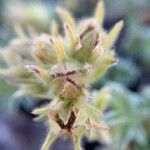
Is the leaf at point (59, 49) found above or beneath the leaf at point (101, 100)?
above

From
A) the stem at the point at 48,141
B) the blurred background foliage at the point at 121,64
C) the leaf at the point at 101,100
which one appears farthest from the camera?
the blurred background foliage at the point at 121,64

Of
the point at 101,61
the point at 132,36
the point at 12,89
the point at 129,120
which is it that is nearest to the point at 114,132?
the point at 129,120

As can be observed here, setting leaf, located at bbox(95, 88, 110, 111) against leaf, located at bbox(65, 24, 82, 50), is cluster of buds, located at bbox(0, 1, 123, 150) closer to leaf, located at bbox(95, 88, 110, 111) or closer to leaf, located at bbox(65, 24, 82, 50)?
leaf, located at bbox(65, 24, 82, 50)

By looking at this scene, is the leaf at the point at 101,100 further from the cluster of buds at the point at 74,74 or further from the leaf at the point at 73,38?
the leaf at the point at 73,38

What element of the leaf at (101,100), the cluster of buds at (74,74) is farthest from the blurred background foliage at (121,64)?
the cluster of buds at (74,74)

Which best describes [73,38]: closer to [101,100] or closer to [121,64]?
[101,100]

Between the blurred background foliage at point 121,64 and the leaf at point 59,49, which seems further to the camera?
the blurred background foliage at point 121,64

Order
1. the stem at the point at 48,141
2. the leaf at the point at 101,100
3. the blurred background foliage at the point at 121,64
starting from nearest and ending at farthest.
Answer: the stem at the point at 48,141 → the leaf at the point at 101,100 → the blurred background foliage at the point at 121,64

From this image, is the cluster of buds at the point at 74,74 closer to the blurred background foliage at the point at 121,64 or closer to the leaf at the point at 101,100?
the leaf at the point at 101,100

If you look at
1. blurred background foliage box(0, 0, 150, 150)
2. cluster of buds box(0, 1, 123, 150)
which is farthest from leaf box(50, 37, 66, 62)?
blurred background foliage box(0, 0, 150, 150)

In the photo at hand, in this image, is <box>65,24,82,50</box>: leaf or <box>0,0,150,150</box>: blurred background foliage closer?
<box>65,24,82,50</box>: leaf
